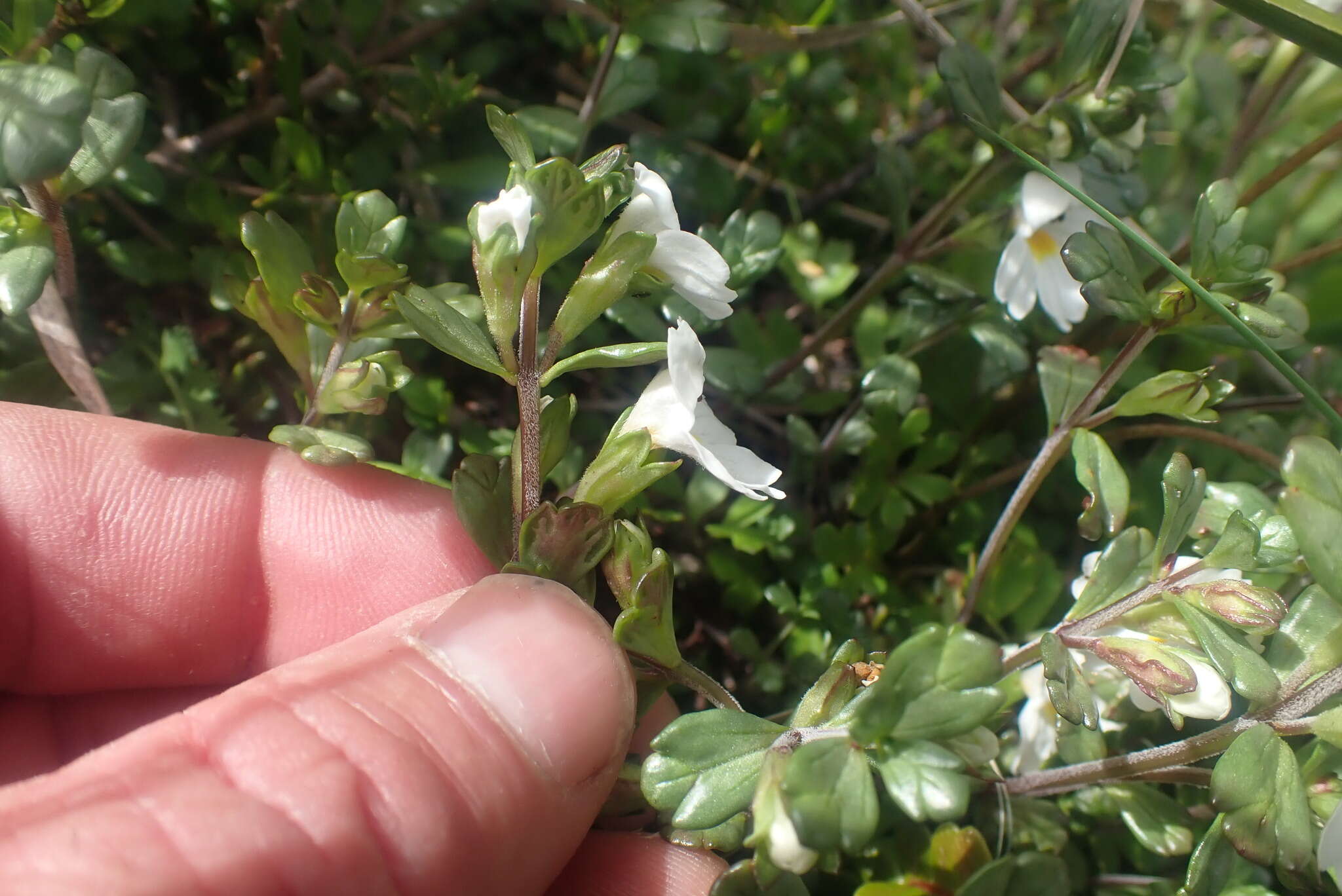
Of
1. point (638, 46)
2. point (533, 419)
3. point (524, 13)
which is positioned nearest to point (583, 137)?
point (638, 46)

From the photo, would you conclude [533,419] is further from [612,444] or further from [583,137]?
[583,137]

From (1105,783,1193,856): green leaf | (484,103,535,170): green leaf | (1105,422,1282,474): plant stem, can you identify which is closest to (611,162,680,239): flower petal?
(484,103,535,170): green leaf

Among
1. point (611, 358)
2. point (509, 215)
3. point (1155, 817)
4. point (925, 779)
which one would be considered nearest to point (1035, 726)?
point (1155, 817)

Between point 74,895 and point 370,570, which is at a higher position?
point 74,895

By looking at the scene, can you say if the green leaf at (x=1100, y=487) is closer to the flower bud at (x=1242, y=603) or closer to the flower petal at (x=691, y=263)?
the flower bud at (x=1242, y=603)

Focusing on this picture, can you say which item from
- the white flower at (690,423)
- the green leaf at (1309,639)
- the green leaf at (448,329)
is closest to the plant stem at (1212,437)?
the green leaf at (1309,639)

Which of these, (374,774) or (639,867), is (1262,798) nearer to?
(639,867)

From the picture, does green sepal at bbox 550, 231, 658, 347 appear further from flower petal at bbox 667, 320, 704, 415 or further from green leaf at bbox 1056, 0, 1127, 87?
green leaf at bbox 1056, 0, 1127, 87
